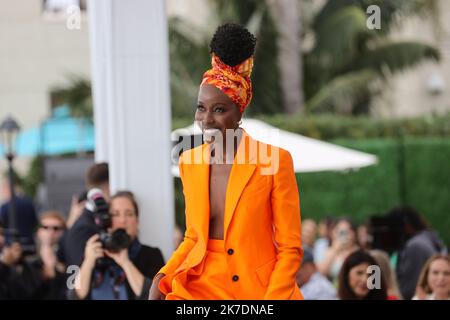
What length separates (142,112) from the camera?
7.29 metres

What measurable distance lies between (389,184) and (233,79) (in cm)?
1527

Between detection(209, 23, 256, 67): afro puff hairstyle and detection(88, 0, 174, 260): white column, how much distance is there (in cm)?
243

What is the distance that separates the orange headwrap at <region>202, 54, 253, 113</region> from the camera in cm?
472

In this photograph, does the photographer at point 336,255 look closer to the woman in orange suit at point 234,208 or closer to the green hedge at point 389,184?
the woman in orange suit at point 234,208

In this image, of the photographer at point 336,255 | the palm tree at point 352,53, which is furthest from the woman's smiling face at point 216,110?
the palm tree at point 352,53

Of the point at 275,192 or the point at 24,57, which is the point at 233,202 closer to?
the point at 275,192

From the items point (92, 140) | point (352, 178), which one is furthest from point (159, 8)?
point (92, 140)

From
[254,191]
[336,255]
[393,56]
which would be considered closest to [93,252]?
[254,191]

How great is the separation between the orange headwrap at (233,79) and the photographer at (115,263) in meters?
2.27

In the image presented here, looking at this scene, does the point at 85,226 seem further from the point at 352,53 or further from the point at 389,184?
the point at 352,53

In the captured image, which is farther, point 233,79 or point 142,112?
point 142,112

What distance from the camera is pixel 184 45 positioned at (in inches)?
847
